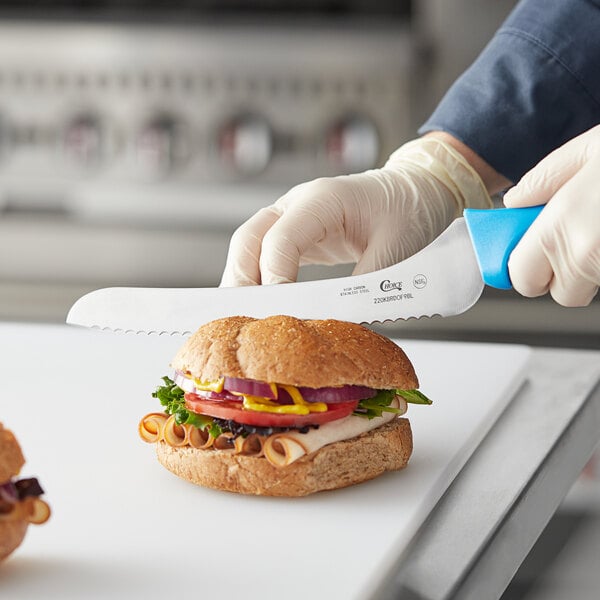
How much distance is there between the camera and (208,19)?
119 inches

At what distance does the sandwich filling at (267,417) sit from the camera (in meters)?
1.33

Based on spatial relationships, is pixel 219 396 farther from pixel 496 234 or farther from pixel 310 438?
pixel 496 234

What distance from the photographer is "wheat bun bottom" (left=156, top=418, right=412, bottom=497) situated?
1.31m

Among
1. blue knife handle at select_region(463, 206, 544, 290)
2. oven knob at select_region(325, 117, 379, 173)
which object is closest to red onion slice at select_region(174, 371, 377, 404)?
blue knife handle at select_region(463, 206, 544, 290)

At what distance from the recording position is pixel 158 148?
119 inches

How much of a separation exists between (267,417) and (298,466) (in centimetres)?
7

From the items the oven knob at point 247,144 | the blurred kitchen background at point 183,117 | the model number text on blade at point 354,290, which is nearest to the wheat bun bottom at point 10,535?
the model number text on blade at point 354,290

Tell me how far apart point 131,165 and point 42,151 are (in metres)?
0.26

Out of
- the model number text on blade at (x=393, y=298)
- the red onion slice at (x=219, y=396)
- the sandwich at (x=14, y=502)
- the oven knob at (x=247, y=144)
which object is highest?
the model number text on blade at (x=393, y=298)

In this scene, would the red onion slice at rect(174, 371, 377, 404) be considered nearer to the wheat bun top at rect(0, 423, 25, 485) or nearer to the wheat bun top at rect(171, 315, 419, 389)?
the wheat bun top at rect(171, 315, 419, 389)

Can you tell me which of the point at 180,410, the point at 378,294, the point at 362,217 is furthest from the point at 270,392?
the point at 362,217

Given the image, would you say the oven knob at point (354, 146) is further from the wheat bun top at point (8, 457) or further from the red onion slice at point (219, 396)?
the wheat bun top at point (8, 457)

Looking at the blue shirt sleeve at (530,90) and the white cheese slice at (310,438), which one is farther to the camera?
the blue shirt sleeve at (530,90)

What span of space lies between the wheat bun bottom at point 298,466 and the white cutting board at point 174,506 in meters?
0.02
